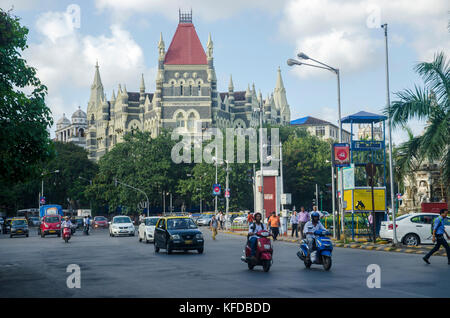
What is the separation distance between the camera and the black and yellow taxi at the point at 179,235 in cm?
2312

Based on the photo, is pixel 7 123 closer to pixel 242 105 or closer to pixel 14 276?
pixel 14 276

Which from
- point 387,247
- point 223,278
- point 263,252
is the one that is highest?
point 263,252

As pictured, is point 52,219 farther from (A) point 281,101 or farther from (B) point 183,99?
(A) point 281,101

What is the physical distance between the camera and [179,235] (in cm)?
2317

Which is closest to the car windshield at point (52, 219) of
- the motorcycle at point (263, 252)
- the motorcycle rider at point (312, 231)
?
the motorcycle at point (263, 252)

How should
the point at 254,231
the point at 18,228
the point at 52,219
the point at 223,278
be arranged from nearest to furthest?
the point at 223,278, the point at 254,231, the point at 52,219, the point at 18,228

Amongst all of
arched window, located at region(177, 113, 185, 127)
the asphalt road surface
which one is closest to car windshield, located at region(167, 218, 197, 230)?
the asphalt road surface

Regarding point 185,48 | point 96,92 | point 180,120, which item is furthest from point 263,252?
point 96,92

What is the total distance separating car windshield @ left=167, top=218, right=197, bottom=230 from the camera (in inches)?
946

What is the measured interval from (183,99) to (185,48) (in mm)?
10791

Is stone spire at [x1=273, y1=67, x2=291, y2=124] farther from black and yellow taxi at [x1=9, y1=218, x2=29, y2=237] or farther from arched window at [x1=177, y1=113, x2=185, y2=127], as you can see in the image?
black and yellow taxi at [x1=9, y1=218, x2=29, y2=237]

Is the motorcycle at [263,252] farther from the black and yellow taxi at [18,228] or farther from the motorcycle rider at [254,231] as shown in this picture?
the black and yellow taxi at [18,228]

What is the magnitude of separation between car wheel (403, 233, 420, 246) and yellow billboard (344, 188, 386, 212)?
393 centimetres

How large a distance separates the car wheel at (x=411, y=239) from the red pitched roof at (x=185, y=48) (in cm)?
9765
